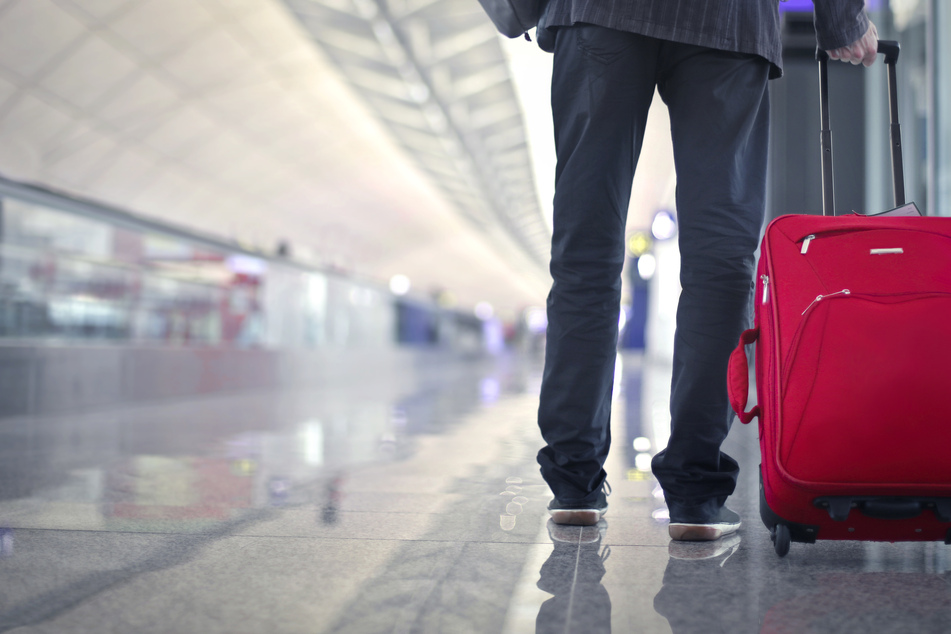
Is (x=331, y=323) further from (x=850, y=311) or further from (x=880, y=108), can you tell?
(x=850, y=311)

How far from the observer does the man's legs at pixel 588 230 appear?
71.6 inches

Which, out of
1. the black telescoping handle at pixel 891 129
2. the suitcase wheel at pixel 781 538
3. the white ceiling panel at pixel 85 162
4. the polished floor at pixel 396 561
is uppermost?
the white ceiling panel at pixel 85 162

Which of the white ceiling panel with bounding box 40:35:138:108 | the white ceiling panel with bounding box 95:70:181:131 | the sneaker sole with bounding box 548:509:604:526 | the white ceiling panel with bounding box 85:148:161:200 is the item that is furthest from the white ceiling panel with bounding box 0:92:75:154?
the sneaker sole with bounding box 548:509:604:526

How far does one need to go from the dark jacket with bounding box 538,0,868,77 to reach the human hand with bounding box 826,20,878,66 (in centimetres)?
2

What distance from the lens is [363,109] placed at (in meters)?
27.1

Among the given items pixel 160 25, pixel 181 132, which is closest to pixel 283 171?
pixel 181 132

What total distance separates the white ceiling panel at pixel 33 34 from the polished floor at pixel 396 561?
1743 cm

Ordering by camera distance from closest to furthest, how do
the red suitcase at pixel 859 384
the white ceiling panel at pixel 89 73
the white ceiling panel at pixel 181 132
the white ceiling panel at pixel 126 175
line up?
the red suitcase at pixel 859 384
the white ceiling panel at pixel 89 73
the white ceiling panel at pixel 181 132
the white ceiling panel at pixel 126 175

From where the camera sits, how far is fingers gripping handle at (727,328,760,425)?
1.55 meters

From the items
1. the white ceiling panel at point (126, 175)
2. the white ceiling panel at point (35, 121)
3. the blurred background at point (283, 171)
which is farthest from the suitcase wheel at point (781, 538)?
the white ceiling panel at point (126, 175)

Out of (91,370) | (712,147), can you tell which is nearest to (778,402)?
(712,147)

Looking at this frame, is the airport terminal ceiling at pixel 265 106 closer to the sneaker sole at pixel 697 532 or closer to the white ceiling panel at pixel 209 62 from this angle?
the white ceiling panel at pixel 209 62

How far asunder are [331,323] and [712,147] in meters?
11.2

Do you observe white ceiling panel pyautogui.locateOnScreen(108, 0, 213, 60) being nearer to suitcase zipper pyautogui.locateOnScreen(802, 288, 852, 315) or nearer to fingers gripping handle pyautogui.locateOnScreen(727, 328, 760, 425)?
fingers gripping handle pyautogui.locateOnScreen(727, 328, 760, 425)
